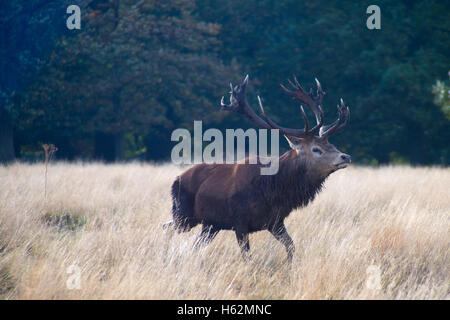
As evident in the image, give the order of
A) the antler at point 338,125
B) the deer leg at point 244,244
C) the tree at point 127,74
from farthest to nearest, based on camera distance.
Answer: the tree at point 127,74
the antler at point 338,125
the deer leg at point 244,244

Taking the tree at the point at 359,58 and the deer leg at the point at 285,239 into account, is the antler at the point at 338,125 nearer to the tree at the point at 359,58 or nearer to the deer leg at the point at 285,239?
the deer leg at the point at 285,239

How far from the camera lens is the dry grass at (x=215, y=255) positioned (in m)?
3.86

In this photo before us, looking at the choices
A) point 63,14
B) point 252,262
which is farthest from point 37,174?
point 63,14

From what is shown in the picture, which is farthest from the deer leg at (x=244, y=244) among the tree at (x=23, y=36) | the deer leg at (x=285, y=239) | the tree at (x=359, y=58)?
the tree at (x=359, y=58)

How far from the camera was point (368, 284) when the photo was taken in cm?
404

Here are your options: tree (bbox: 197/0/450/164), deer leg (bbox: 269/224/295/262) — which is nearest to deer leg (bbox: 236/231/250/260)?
deer leg (bbox: 269/224/295/262)

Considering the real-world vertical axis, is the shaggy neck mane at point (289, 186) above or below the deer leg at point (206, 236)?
above

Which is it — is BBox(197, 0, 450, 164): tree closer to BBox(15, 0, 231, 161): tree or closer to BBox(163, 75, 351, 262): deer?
BBox(15, 0, 231, 161): tree

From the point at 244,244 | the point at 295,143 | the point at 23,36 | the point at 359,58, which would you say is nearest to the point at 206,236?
the point at 244,244

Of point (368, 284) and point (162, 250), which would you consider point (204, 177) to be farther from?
point (368, 284)

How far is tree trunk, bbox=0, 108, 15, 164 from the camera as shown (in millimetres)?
16439

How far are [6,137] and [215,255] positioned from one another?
14492 millimetres

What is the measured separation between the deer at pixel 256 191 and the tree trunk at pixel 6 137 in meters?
12.9
